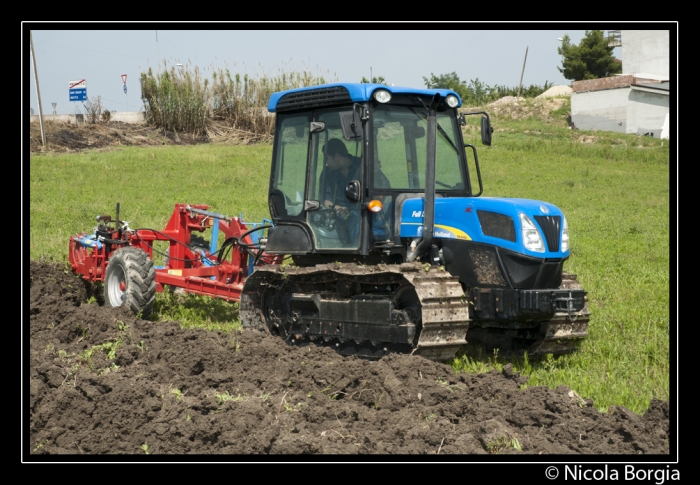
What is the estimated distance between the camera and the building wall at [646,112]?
39.5m

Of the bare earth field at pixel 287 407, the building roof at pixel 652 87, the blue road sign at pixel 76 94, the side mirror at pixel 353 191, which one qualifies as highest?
the building roof at pixel 652 87

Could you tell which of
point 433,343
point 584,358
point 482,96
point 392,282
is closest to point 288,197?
point 392,282

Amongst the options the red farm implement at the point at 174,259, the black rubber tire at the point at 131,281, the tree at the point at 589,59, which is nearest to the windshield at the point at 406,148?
the red farm implement at the point at 174,259

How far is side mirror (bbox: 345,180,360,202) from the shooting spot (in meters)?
7.34

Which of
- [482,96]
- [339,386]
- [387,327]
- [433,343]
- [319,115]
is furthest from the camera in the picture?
[482,96]

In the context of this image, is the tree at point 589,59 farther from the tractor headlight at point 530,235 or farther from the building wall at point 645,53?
the tractor headlight at point 530,235

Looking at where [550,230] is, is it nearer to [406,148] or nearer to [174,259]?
[406,148]

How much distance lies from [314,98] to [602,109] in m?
37.2

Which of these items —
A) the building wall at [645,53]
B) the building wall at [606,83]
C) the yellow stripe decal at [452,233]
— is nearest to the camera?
the yellow stripe decal at [452,233]

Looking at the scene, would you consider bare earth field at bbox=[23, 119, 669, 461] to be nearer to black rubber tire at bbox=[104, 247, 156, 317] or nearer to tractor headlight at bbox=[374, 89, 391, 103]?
black rubber tire at bbox=[104, 247, 156, 317]

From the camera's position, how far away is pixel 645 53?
48250mm

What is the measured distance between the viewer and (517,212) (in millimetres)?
6875

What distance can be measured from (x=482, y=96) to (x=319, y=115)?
168 feet

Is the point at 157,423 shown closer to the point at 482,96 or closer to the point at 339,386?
the point at 339,386
